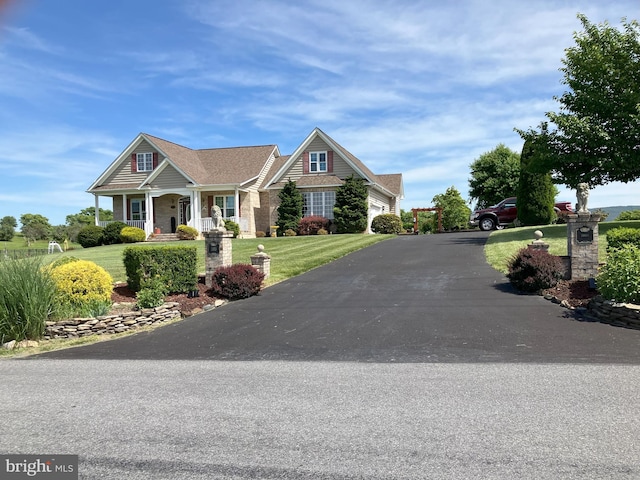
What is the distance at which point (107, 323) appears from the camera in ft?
32.7

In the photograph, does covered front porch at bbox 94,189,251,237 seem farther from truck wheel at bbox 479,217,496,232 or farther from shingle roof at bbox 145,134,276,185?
truck wheel at bbox 479,217,496,232

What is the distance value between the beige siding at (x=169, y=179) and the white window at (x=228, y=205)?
2.76 meters

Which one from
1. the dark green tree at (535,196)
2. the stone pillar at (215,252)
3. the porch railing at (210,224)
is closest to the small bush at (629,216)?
the dark green tree at (535,196)

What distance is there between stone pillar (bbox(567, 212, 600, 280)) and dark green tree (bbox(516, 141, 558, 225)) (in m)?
14.1

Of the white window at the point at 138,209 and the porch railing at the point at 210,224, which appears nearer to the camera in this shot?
the porch railing at the point at 210,224

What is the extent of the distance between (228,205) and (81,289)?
2250 centimetres

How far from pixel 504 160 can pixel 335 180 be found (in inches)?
991

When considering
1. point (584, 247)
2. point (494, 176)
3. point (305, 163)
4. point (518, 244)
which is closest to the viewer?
point (584, 247)

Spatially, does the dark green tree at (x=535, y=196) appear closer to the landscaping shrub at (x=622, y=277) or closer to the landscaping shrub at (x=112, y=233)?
the landscaping shrub at (x=622, y=277)

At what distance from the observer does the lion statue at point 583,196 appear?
12008 millimetres

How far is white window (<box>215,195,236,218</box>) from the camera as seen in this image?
3256 cm

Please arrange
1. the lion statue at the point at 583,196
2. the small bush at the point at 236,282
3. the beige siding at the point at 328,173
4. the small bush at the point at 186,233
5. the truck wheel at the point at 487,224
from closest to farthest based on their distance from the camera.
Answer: the lion statue at the point at 583,196, the small bush at the point at 236,282, the truck wheel at the point at 487,224, the small bush at the point at 186,233, the beige siding at the point at 328,173

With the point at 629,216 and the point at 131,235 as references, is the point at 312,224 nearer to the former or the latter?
the point at 131,235

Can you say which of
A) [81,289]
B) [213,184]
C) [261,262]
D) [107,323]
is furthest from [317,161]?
[107,323]
